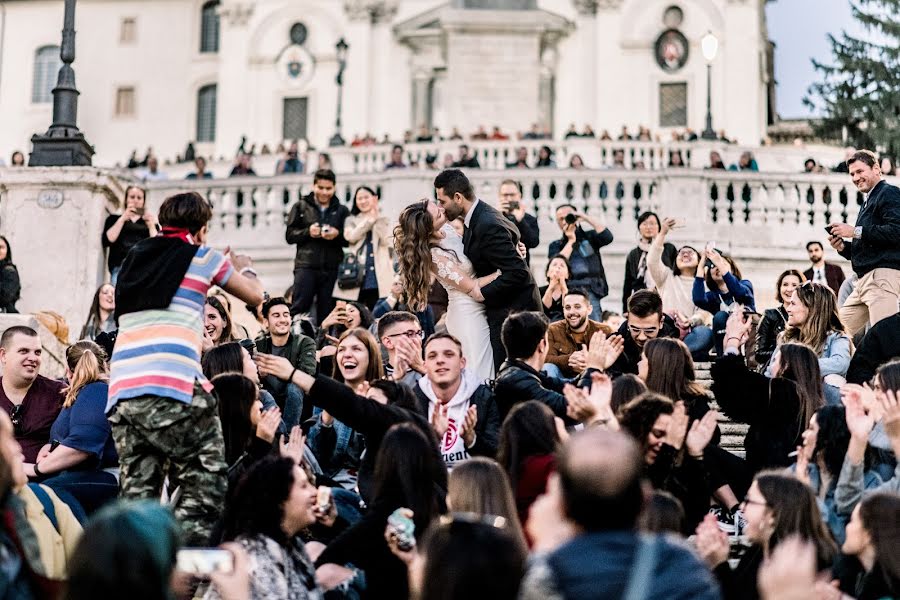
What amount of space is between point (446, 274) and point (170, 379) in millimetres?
3249

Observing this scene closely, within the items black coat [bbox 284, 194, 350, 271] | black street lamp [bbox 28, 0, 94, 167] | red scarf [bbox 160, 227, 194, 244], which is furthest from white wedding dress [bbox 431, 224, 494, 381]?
black street lamp [bbox 28, 0, 94, 167]

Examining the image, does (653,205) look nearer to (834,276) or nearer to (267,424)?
(834,276)

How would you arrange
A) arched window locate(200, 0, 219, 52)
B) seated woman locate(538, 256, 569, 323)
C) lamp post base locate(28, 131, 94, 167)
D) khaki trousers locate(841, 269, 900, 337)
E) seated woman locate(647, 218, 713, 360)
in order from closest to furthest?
khaki trousers locate(841, 269, 900, 337)
seated woman locate(538, 256, 569, 323)
seated woman locate(647, 218, 713, 360)
lamp post base locate(28, 131, 94, 167)
arched window locate(200, 0, 219, 52)

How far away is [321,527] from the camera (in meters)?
8.89

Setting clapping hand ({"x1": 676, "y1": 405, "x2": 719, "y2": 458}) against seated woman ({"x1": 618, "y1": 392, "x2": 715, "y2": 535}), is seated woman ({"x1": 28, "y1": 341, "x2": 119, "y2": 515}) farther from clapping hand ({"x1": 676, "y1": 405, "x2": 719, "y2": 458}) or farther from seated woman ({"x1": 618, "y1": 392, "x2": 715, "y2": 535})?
clapping hand ({"x1": 676, "y1": 405, "x2": 719, "y2": 458})

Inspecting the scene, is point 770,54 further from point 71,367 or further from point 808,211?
point 71,367

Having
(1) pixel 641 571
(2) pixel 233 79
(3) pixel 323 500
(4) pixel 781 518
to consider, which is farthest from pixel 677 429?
(2) pixel 233 79

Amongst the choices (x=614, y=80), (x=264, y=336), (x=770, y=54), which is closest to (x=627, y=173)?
(x=264, y=336)

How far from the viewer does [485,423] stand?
9.42 metres

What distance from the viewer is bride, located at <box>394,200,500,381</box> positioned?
10.8 metres

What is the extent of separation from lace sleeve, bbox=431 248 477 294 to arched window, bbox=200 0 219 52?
162 ft

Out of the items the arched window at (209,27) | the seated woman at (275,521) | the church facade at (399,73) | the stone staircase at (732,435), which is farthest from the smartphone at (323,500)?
the arched window at (209,27)

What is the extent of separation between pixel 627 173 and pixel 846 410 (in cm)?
1432

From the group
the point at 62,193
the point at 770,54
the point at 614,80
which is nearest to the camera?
the point at 62,193
